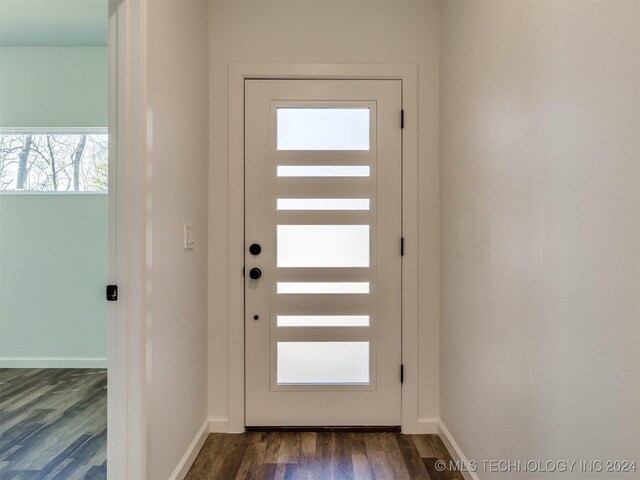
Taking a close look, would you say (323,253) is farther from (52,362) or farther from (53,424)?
(52,362)

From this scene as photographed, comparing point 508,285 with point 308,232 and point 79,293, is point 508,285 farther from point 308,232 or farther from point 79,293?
point 79,293

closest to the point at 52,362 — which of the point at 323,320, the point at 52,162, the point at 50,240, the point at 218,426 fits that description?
the point at 50,240

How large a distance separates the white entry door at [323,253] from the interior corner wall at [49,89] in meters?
1.86

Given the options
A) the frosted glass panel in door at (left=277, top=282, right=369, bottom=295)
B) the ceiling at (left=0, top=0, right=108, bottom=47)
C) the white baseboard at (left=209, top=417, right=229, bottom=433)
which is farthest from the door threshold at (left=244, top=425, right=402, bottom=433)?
the ceiling at (left=0, top=0, right=108, bottom=47)

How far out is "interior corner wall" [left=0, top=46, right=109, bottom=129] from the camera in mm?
3236

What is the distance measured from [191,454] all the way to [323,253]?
4.26 feet

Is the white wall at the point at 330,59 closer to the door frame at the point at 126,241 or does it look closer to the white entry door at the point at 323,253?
the white entry door at the point at 323,253

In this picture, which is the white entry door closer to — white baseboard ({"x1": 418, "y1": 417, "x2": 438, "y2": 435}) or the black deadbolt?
the black deadbolt

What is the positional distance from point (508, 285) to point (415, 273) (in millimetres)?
885

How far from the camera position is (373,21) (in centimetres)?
230

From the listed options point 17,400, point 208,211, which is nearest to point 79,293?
point 17,400

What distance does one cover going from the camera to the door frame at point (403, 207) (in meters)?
2.29

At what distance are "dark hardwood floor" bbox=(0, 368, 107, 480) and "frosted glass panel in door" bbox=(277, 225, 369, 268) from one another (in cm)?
149

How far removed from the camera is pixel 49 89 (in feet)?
10.7
